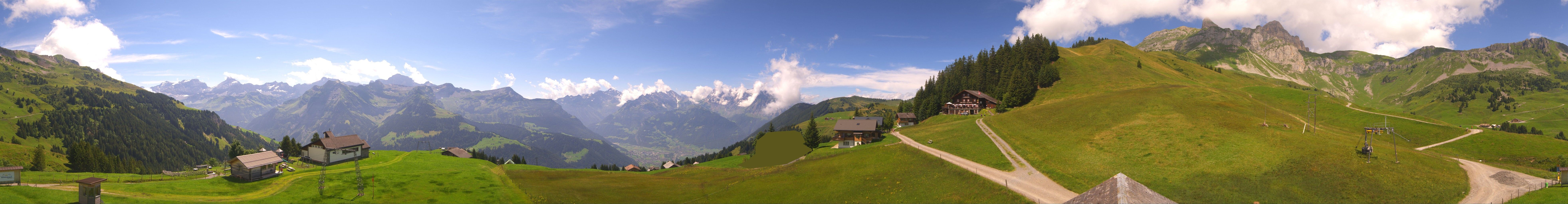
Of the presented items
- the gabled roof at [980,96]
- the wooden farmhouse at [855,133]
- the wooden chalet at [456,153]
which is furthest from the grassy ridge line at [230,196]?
the gabled roof at [980,96]

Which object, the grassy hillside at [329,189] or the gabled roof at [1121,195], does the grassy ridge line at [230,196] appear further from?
the gabled roof at [1121,195]

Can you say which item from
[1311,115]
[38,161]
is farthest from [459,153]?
[1311,115]

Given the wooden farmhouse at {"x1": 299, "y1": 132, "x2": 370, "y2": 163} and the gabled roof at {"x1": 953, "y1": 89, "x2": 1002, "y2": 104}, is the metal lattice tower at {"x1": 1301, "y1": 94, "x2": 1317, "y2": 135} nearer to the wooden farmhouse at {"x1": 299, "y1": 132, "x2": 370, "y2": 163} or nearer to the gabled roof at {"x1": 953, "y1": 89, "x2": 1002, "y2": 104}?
the gabled roof at {"x1": 953, "y1": 89, "x2": 1002, "y2": 104}

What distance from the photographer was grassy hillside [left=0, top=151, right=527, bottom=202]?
36.6 m

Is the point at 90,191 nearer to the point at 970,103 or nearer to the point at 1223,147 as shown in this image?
the point at 1223,147

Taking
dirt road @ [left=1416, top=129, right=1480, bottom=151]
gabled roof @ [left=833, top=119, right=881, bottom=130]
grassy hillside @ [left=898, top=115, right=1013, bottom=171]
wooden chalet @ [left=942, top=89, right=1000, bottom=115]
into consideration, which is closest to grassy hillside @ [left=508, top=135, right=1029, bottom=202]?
grassy hillside @ [left=898, top=115, right=1013, bottom=171]

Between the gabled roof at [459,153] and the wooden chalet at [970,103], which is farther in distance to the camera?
the wooden chalet at [970,103]

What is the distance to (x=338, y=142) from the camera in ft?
243

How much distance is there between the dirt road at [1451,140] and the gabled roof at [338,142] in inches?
5652

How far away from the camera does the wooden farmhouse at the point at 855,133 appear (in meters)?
80.8

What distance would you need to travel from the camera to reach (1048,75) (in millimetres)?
116500

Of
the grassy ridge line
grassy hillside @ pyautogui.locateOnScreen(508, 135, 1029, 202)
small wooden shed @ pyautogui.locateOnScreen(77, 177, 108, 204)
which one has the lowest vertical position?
Result: grassy hillside @ pyautogui.locateOnScreen(508, 135, 1029, 202)

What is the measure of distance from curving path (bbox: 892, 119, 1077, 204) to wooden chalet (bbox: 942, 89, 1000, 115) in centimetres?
4781

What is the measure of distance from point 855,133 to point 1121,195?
222 feet
